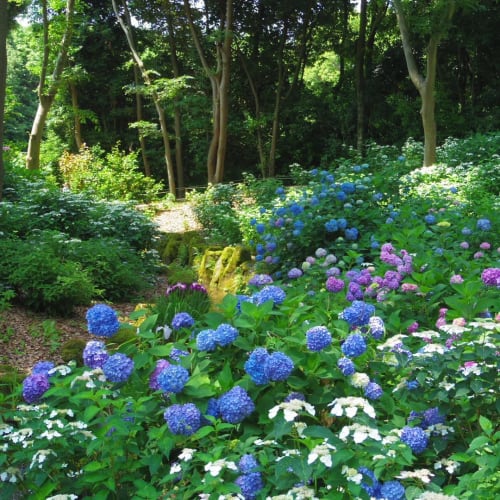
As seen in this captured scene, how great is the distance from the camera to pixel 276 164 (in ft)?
70.3

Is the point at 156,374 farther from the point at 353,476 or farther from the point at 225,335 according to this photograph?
the point at 353,476

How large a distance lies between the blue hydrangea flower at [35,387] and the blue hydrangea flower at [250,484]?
2.34 feet

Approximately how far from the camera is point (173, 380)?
1.55 metres

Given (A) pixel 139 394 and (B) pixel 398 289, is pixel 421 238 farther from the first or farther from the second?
(A) pixel 139 394

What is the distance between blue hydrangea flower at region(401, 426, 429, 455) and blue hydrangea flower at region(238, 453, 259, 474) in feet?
1.44

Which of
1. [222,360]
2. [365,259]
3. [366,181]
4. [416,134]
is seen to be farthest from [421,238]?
[416,134]

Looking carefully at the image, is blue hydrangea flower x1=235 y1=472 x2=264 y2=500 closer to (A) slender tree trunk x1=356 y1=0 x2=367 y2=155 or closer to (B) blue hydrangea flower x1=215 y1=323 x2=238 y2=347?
(B) blue hydrangea flower x1=215 y1=323 x2=238 y2=347

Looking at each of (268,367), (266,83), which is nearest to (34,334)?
(268,367)

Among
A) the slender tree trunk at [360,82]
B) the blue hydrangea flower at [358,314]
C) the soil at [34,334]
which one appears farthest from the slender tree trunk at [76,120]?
the blue hydrangea flower at [358,314]

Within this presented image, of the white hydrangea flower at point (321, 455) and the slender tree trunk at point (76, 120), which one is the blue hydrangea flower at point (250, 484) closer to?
the white hydrangea flower at point (321, 455)

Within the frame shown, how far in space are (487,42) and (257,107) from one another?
7891 mm

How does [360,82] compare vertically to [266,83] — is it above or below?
below

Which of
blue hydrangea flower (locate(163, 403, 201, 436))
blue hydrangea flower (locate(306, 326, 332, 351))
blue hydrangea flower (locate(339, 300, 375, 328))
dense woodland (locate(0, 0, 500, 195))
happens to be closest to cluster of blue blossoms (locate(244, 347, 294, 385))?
blue hydrangea flower (locate(306, 326, 332, 351))

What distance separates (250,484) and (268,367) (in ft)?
1.03
